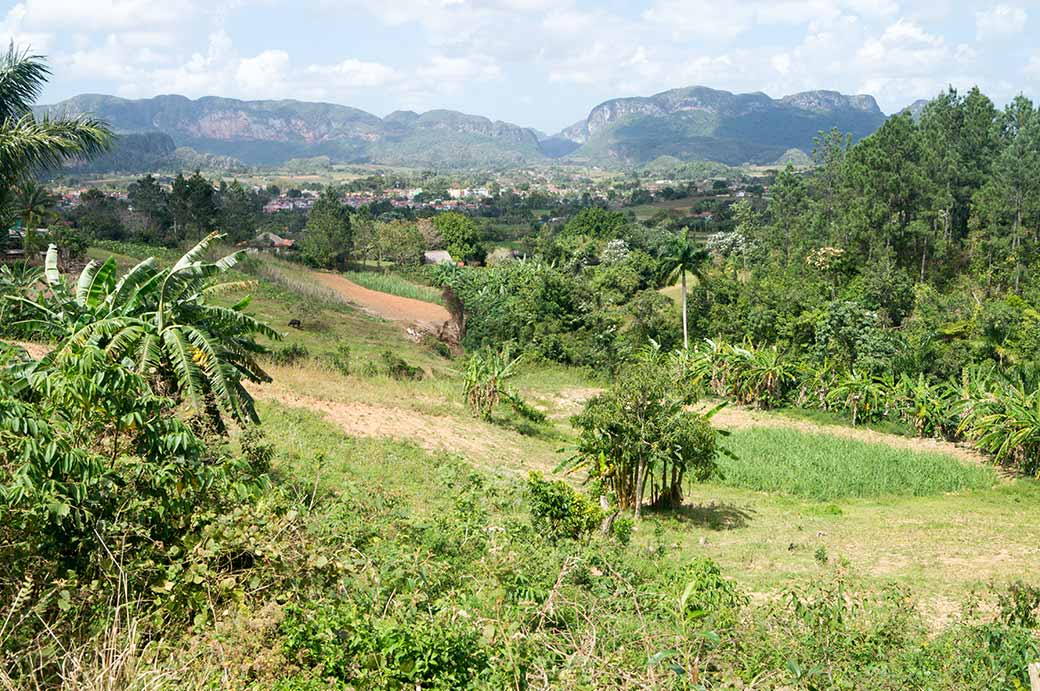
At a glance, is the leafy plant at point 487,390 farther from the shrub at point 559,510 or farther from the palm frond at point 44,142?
the palm frond at point 44,142

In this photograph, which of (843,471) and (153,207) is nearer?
(843,471)

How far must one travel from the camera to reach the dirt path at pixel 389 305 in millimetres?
39438

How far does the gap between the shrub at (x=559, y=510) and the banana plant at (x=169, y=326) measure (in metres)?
3.53

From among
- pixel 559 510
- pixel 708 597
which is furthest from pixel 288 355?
pixel 708 597

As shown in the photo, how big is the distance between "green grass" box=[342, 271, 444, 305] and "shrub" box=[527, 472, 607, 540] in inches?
1427

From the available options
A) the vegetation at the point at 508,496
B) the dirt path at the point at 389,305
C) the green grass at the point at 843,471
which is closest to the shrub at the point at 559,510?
Result: the vegetation at the point at 508,496

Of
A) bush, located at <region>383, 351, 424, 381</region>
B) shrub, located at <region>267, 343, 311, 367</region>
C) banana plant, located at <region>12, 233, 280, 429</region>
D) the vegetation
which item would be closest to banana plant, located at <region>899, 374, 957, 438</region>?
the vegetation

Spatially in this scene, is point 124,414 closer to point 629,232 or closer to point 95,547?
point 95,547

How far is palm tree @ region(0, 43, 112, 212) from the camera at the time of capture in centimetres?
1176

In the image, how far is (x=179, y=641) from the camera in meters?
5.54

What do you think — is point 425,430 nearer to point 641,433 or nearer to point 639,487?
point 639,487

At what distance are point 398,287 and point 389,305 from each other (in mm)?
6040

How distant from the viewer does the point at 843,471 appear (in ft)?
58.6

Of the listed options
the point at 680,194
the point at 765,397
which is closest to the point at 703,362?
the point at 765,397
